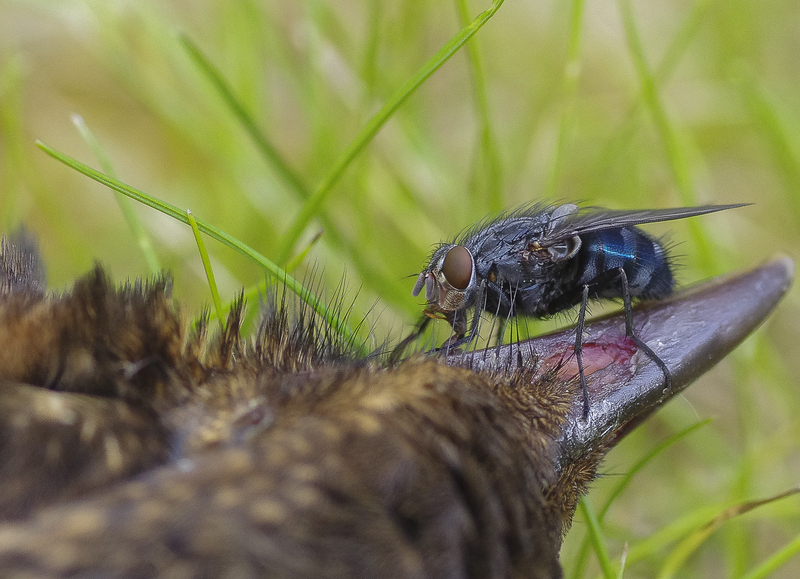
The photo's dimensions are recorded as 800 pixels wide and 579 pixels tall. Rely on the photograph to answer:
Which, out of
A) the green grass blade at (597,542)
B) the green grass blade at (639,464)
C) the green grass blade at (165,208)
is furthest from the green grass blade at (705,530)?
the green grass blade at (165,208)

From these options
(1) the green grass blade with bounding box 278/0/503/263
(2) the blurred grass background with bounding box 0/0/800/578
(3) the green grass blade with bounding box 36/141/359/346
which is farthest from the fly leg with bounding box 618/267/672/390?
(2) the blurred grass background with bounding box 0/0/800/578

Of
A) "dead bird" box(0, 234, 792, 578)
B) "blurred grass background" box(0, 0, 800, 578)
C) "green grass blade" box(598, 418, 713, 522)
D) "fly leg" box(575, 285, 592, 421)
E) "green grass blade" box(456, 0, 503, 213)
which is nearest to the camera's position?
"dead bird" box(0, 234, 792, 578)

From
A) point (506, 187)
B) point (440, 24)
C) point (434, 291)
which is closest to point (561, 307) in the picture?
point (434, 291)

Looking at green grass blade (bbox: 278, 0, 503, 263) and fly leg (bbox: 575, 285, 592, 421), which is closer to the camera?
fly leg (bbox: 575, 285, 592, 421)

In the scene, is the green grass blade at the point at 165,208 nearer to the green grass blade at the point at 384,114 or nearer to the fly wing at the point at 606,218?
the green grass blade at the point at 384,114

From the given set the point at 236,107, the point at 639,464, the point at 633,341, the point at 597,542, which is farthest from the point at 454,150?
the point at 633,341

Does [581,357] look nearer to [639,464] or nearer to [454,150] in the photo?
[639,464]

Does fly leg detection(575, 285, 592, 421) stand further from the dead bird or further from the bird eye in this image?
the bird eye
